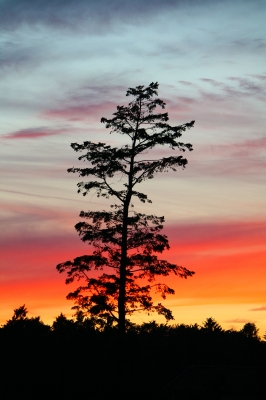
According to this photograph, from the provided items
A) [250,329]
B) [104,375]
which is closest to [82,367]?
[104,375]

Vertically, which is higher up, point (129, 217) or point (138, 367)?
point (129, 217)

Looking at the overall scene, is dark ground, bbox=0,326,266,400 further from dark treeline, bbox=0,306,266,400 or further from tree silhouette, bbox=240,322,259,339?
tree silhouette, bbox=240,322,259,339

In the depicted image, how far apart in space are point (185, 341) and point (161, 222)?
267 feet

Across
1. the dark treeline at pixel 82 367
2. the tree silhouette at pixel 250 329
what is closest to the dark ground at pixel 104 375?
the dark treeline at pixel 82 367

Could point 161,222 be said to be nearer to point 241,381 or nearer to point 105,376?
point 105,376

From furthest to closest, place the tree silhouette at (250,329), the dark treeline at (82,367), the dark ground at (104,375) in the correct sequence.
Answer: the tree silhouette at (250,329) → the dark ground at (104,375) → the dark treeline at (82,367)

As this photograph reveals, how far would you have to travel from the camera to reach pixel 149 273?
38.1m

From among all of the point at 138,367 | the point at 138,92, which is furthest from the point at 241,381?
the point at 138,92

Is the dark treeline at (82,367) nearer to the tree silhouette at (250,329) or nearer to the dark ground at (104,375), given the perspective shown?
the dark ground at (104,375)

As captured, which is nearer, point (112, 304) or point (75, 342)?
point (112, 304)

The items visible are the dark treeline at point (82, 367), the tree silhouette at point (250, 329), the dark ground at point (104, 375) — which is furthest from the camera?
the tree silhouette at point (250, 329)

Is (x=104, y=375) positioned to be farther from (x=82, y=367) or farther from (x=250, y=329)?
(x=250, y=329)

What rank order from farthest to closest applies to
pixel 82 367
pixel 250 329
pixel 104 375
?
pixel 250 329, pixel 82 367, pixel 104 375

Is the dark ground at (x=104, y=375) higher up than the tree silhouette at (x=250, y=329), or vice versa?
the tree silhouette at (x=250, y=329)
